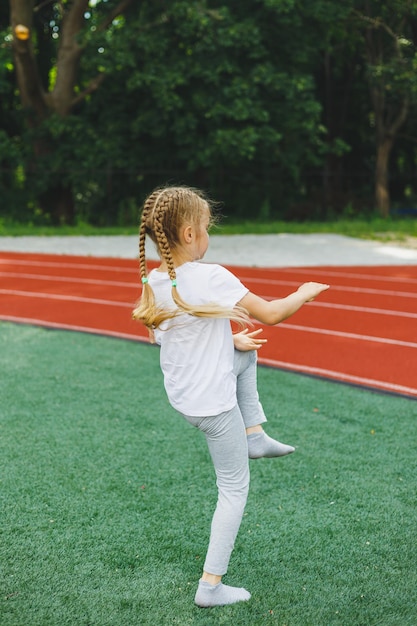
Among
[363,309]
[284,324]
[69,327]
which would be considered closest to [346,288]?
[363,309]

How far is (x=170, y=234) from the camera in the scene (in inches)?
103

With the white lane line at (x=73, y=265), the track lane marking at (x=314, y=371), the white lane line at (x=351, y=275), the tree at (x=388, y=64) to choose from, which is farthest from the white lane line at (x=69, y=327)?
the tree at (x=388, y=64)

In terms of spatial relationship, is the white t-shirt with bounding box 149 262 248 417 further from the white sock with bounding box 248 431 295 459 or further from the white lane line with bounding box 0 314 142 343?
the white lane line with bounding box 0 314 142 343

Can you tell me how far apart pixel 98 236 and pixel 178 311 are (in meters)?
15.3

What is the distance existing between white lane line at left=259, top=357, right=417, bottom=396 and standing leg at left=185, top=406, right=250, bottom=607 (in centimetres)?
315

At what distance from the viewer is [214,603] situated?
280cm

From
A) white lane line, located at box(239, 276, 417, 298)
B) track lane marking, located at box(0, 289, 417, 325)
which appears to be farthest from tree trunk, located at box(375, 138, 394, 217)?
track lane marking, located at box(0, 289, 417, 325)

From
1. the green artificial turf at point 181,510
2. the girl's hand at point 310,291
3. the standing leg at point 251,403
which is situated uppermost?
the girl's hand at point 310,291

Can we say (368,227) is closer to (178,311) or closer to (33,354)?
(33,354)

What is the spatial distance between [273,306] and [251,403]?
0.48m

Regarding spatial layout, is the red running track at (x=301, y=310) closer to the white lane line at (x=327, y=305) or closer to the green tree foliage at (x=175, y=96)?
the white lane line at (x=327, y=305)

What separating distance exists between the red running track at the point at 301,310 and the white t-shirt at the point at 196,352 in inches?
126

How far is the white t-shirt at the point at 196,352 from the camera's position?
260cm

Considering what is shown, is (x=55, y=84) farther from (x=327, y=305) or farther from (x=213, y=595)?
(x=213, y=595)
